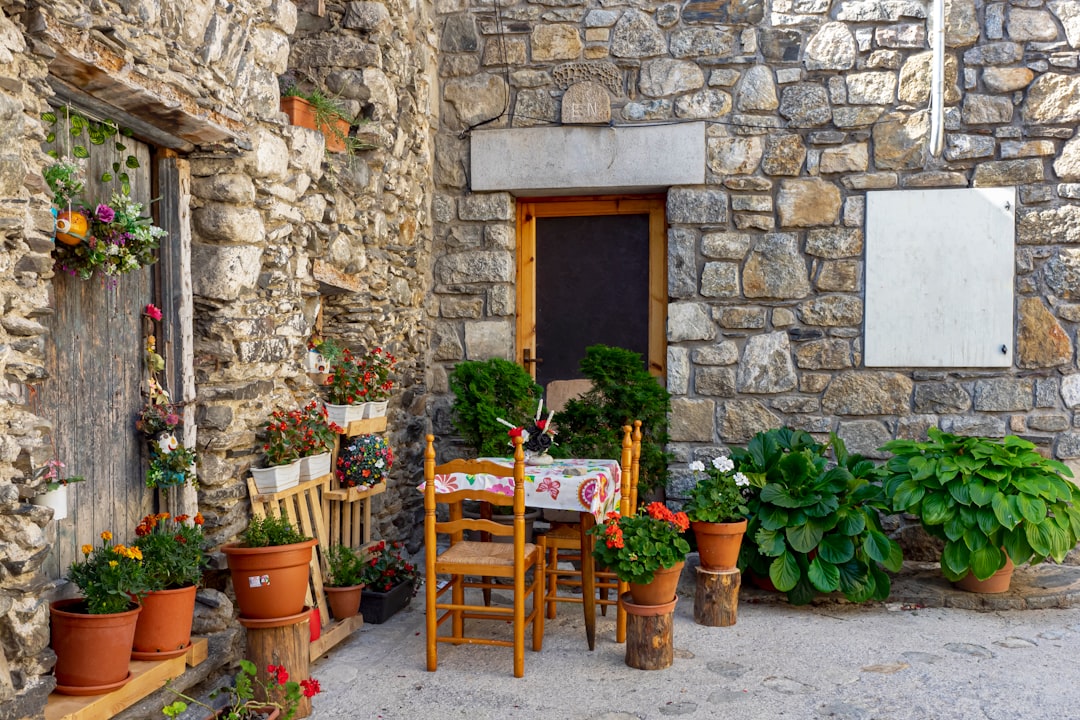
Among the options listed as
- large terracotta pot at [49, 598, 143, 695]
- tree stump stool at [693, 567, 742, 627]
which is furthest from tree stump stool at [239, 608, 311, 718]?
tree stump stool at [693, 567, 742, 627]

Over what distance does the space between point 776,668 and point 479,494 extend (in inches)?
54.9

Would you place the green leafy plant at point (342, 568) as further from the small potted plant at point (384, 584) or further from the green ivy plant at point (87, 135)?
the green ivy plant at point (87, 135)

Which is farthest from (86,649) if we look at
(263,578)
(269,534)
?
(269,534)

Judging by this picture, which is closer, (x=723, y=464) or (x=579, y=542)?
(x=579, y=542)

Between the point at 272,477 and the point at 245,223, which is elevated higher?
the point at 245,223

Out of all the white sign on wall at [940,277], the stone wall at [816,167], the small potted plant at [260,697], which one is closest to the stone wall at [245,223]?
the small potted plant at [260,697]

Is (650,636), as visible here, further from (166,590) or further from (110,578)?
(110,578)

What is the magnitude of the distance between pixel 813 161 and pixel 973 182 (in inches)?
34.9

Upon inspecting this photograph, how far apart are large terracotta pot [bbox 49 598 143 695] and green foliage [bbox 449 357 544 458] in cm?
261

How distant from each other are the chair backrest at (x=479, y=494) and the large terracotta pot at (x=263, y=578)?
0.61 m

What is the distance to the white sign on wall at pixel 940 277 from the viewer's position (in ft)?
17.0

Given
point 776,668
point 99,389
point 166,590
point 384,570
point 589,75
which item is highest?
point 589,75

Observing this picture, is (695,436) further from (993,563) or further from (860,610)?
(993,563)

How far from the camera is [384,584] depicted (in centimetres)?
438
